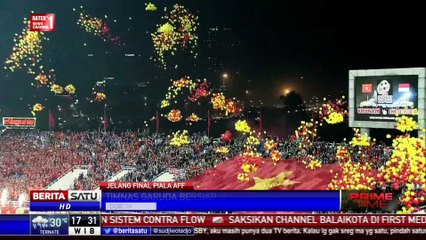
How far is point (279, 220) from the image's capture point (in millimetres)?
4219

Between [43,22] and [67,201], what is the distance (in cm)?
192

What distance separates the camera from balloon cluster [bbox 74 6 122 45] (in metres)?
4.84

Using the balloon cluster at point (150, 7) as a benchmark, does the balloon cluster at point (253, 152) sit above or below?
below

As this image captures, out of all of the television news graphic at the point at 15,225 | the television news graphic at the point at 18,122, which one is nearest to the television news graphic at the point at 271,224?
the television news graphic at the point at 15,225

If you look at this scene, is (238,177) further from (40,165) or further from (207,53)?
(40,165)

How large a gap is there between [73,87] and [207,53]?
1.50 m

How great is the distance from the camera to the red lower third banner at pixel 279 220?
4.18 meters

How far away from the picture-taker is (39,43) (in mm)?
4816

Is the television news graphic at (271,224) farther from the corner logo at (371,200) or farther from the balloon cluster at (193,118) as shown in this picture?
the balloon cluster at (193,118)

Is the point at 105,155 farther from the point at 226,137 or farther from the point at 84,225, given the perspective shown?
the point at 226,137

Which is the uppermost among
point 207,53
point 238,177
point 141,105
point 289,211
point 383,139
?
point 207,53

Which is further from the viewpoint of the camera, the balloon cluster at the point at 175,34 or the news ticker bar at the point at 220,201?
the balloon cluster at the point at 175,34

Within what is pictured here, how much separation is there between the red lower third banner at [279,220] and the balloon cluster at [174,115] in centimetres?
108

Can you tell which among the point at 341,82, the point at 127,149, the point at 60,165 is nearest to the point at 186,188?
the point at 127,149
